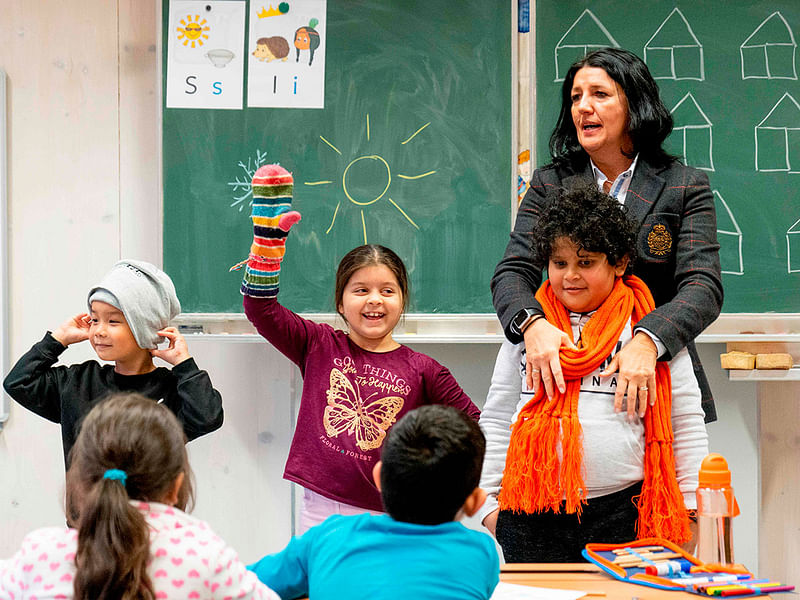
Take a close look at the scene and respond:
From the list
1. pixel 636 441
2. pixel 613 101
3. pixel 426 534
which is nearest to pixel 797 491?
pixel 636 441

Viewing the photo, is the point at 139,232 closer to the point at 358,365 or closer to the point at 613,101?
the point at 358,365

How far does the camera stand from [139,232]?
9.64 feet

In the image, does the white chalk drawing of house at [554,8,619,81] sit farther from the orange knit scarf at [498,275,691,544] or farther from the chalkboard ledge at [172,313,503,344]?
the orange knit scarf at [498,275,691,544]

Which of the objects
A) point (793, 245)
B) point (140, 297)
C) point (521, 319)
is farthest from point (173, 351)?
point (793, 245)

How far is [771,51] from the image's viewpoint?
8.97 ft

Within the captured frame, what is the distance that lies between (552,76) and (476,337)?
90 centimetres

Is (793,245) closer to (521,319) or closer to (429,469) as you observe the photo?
(521,319)

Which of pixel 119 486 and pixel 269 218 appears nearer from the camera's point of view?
pixel 119 486

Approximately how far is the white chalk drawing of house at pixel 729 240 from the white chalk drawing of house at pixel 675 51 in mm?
414

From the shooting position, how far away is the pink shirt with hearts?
3.61ft

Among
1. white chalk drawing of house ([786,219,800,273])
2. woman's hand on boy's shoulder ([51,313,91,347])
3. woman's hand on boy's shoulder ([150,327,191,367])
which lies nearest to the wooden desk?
woman's hand on boy's shoulder ([150,327,191,367])

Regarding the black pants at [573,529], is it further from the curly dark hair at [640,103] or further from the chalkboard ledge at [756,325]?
the chalkboard ledge at [756,325]

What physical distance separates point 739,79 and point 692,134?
0.24 metres

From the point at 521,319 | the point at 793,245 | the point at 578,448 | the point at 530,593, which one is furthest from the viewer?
the point at 793,245
